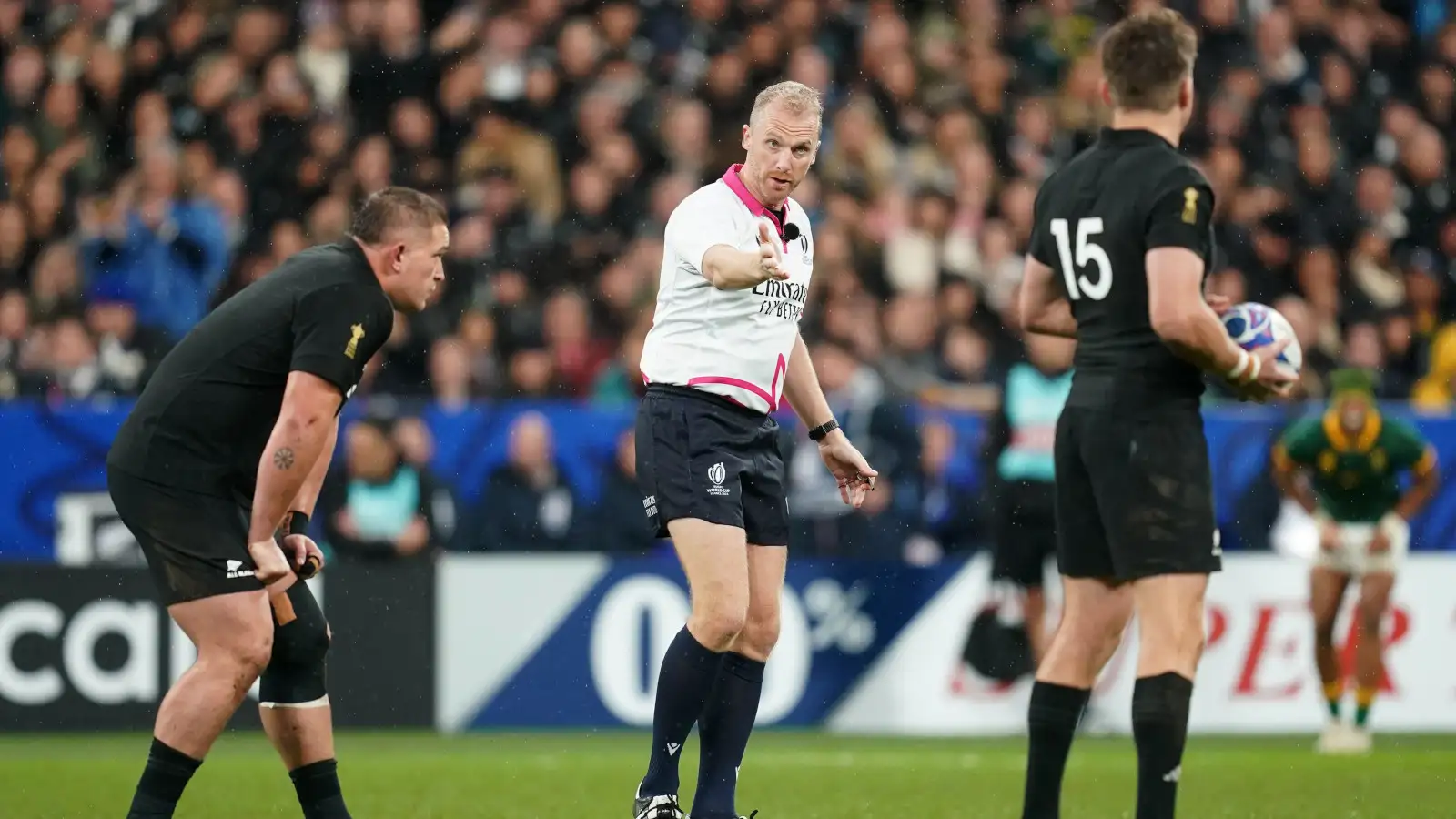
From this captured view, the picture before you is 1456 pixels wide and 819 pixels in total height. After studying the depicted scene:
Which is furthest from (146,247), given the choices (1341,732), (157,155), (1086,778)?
(1341,732)

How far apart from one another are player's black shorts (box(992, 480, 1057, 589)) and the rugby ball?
24.1 ft

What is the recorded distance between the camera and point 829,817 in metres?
8.63

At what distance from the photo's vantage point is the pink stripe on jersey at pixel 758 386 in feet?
23.3

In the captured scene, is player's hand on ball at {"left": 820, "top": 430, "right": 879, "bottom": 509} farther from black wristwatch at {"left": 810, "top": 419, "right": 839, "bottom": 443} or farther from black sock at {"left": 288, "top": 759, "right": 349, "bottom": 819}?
black sock at {"left": 288, "top": 759, "right": 349, "bottom": 819}

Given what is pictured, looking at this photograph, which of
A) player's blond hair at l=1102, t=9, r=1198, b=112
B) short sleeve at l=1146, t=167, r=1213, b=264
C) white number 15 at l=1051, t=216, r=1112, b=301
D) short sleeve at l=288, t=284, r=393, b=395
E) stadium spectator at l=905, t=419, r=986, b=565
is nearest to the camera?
short sleeve at l=1146, t=167, r=1213, b=264

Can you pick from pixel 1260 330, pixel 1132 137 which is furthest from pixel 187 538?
pixel 1260 330

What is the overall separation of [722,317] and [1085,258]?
1.43 meters

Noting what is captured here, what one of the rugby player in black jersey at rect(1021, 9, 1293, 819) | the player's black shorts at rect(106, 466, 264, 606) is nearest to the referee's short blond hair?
the rugby player in black jersey at rect(1021, 9, 1293, 819)

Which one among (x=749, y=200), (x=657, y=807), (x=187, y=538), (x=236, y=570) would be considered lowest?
(x=657, y=807)

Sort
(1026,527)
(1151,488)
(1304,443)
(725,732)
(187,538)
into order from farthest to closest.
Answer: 1. (1026,527)
2. (1304,443)
3. (725,732)
4. (187,538)
5. (1151,488)

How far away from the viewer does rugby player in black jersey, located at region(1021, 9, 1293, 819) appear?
5988mm

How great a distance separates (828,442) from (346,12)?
35.4ft

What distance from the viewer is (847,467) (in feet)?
24.9

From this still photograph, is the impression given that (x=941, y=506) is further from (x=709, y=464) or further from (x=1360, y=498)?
(x=709, y=464)
